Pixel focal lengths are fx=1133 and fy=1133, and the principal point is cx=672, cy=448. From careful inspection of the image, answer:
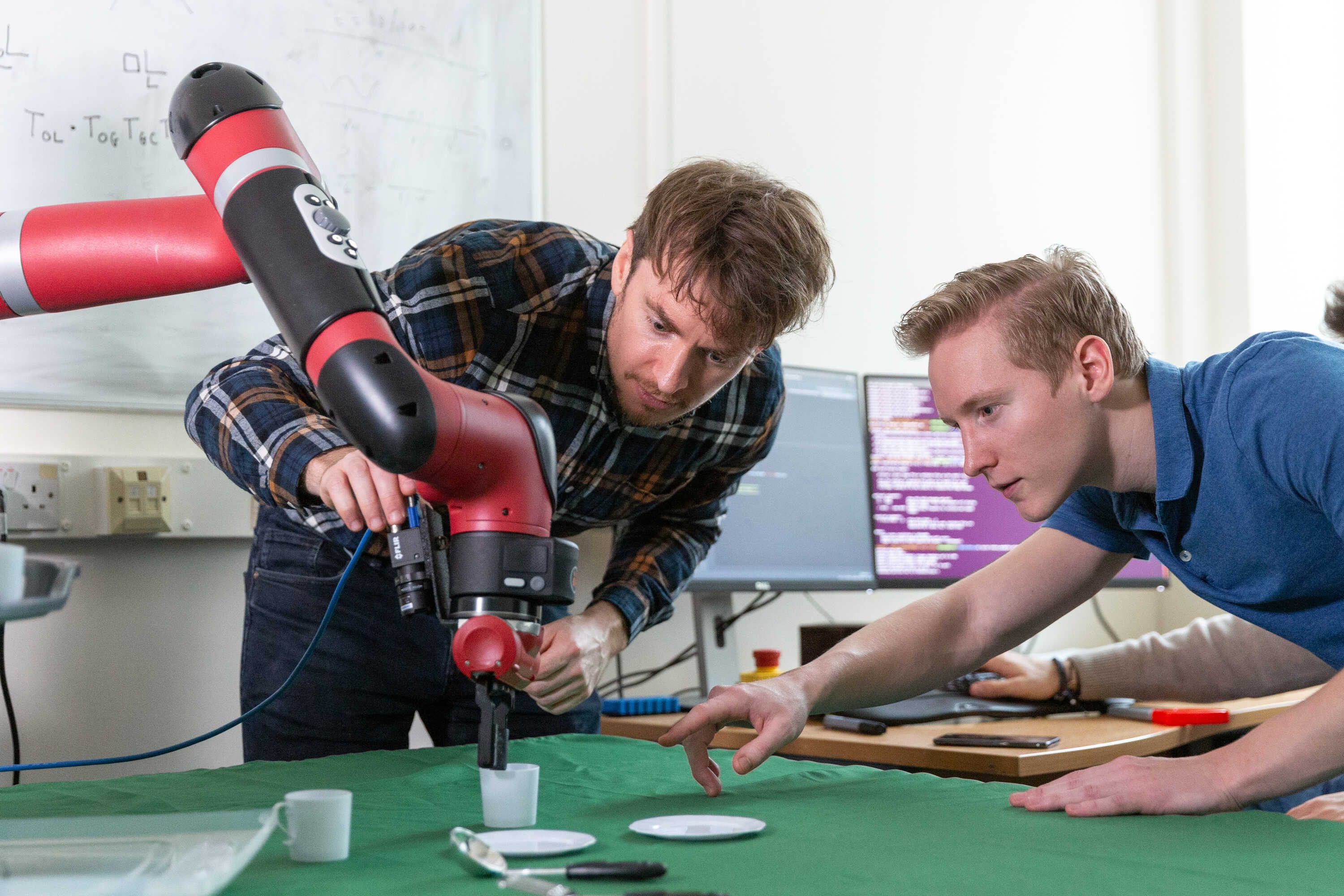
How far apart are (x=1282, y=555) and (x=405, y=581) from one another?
968mm

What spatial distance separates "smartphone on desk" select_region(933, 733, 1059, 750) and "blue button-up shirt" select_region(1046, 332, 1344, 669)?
31 cm

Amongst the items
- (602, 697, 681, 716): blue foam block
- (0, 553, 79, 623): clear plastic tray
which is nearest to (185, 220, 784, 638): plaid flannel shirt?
(602, 697, 681, 716): blue foam block

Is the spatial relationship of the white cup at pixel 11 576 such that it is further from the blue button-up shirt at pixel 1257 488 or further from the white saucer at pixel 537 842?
the blue button-up shirt at pixel 1257 488

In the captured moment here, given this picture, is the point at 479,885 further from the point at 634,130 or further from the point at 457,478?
the point at 634,130

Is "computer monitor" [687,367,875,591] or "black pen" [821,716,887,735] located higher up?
"computer monitor" [687,367,875,591]

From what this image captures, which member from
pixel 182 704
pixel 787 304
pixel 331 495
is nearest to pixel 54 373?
pixel 182 704

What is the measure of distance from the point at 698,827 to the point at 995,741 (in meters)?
0.82

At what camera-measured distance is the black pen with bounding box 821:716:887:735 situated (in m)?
1.69

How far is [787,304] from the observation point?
1.30 m

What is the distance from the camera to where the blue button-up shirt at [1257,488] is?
115cm

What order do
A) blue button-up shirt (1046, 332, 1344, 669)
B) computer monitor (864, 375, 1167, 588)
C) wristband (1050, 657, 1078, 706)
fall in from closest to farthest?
blue button-up shirt (1046, 332, 1344, 669) < wristband (1050, 657, 1078, 706) < computer monitor (864, 375, 1167, 588)

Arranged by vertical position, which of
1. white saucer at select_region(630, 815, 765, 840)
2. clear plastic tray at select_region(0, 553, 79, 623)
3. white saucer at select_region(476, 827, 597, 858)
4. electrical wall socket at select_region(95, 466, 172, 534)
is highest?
electrical wall socket at select_region(95, 466, 172, 534)

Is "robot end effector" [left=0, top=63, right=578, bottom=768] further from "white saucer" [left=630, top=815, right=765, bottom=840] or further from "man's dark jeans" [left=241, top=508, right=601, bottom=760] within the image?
"man's dark jeans" [left=241, top=508, right=601, bottom=760]

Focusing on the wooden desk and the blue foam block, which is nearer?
the wooden desk
